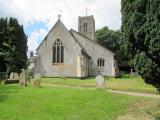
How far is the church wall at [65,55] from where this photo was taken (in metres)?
53.7

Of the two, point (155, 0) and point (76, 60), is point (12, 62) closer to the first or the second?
point (76, 60)

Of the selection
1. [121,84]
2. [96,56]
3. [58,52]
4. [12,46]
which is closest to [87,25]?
[96,56]

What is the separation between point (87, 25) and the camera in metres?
73.3

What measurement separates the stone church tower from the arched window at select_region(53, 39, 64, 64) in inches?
728

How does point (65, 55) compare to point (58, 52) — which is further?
point (58, 52)

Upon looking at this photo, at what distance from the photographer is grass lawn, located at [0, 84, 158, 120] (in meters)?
16.3

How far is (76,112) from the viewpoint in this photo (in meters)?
17.6

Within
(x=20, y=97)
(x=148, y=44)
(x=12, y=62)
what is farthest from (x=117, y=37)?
(x=148, y=44)

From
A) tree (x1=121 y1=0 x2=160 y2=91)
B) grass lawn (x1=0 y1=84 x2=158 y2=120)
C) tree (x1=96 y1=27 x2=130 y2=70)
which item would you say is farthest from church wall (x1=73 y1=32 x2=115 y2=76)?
tree (x1=121 y1=0 x2=160 y2=91)

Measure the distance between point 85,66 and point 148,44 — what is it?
40.9 m

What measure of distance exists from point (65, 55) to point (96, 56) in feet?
22.3

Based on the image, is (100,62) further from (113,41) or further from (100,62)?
(113,41)

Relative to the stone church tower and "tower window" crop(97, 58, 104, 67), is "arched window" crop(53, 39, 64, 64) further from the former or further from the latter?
the stone church tower

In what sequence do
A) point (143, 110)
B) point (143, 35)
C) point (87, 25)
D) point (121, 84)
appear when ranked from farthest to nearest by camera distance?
point (87, 25), point (121, 84), point (143, 110), point (143, 35)
